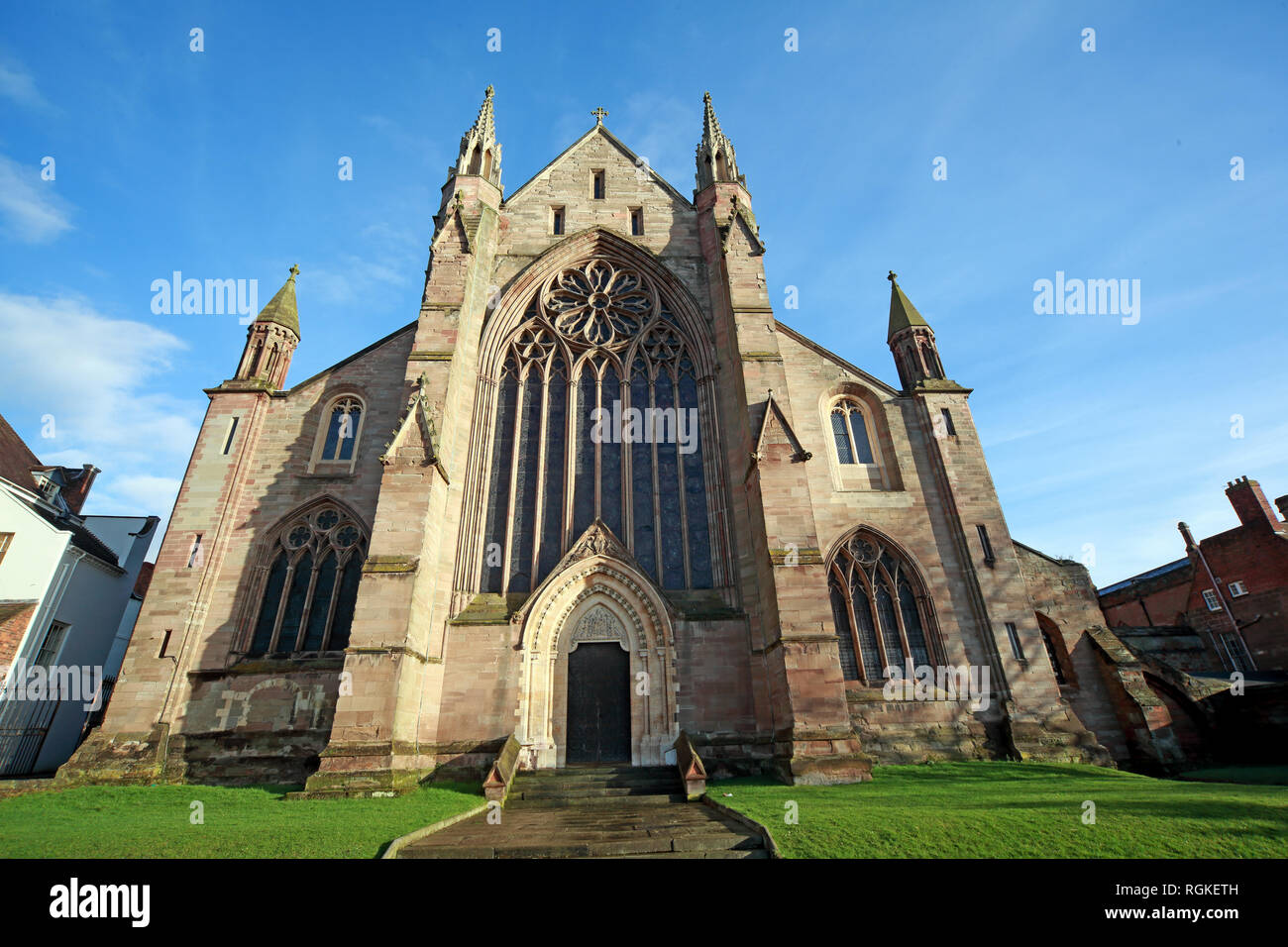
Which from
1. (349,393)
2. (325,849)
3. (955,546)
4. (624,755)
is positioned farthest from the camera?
(349,393)

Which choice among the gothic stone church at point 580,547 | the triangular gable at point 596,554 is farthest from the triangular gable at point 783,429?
the triangular gable at point 596,554

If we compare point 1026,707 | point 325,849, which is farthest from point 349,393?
point 1026,707

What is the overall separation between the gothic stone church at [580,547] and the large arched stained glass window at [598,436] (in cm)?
9

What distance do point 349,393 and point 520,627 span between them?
915 cm

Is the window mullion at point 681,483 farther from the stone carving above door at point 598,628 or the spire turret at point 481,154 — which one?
the spire turret at point 481,154

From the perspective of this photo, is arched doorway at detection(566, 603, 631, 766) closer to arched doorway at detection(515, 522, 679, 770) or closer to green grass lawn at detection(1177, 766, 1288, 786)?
arched doorway at detection(515, 522, 679, 770)

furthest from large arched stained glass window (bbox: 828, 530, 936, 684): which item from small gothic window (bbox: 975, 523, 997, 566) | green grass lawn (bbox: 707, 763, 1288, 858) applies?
green grass lawn (bbox: 707, 763, 1288, 858)

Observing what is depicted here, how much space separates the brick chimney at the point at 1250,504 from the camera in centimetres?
2570

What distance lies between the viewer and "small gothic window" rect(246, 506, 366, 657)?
14805mm

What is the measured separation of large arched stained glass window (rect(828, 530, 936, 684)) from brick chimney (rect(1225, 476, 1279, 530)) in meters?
Answer: 21.9

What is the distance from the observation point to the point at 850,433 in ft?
58.4

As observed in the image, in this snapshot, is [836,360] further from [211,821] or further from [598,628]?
[211,821]

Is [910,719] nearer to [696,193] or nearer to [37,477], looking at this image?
[696,193]

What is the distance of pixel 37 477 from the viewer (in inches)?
945
